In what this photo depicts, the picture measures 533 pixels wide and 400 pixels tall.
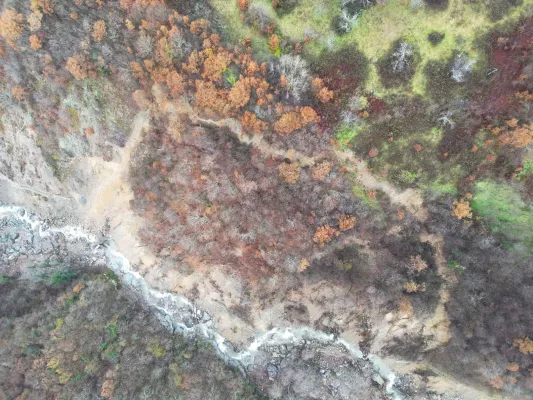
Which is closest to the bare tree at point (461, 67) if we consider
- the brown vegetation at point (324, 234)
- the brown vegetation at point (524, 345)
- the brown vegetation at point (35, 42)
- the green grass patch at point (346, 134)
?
the green grass patch at point (346, 134)

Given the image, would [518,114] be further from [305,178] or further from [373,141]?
[305,178]

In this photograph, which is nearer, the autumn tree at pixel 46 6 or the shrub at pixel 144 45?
the autumn tree at pixel 46 6

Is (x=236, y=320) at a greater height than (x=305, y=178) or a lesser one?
lesser

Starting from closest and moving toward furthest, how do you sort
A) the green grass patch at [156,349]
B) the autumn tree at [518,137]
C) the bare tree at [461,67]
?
the bare tree at [461,67], the autumn tree at [518,137], the green grass patch at [156,349]

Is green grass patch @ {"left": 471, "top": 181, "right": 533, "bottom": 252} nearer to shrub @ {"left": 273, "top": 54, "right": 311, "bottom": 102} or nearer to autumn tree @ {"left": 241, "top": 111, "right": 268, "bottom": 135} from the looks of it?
shrub @ {"left": 273, "top": 54, "right": 311, "bottom": 102}

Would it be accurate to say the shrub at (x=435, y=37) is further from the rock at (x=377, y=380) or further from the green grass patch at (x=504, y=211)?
the rock at (x=377, y=380)

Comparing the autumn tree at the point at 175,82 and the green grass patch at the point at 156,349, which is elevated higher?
the autumn tree at the point at 175,82

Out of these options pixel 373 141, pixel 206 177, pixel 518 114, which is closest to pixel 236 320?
pixel 206 177
